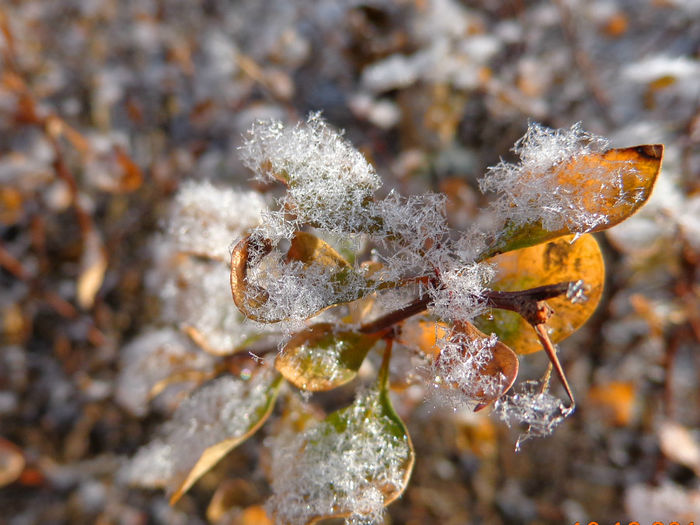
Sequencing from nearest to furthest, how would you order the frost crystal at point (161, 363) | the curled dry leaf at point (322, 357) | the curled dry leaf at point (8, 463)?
the curled dry leaf at point (322, 357) → the frost crystal at point (161, 363) → the curled dry leaf at point (8, 463)

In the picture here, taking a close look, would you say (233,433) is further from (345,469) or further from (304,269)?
(304,269)

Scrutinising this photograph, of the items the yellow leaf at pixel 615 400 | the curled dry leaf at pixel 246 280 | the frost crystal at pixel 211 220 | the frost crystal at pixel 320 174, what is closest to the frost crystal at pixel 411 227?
the frost crystal at pixel 320 174

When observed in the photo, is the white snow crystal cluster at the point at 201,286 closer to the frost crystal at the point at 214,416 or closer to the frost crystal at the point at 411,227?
the frost crystal at the point at 214,416

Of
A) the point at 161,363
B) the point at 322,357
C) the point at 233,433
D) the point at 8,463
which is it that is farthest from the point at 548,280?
the point at 8,463

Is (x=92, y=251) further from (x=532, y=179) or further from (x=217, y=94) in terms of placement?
(x=532, y=179)

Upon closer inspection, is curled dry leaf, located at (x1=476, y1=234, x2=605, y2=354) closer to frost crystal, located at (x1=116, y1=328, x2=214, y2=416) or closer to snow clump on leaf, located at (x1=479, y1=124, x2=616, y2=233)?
snow clump on leaf, located at (x1=479, y1=124, x2=616, y2=233)

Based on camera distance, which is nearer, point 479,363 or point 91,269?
point 479,363

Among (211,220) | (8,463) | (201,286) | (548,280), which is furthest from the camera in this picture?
(8,463)

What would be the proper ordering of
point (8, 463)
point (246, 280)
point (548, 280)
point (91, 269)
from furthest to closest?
point (91, 269) < point (8, 463) < point (548, 280) < point (246, 280)

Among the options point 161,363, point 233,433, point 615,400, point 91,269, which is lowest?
point 615,400
